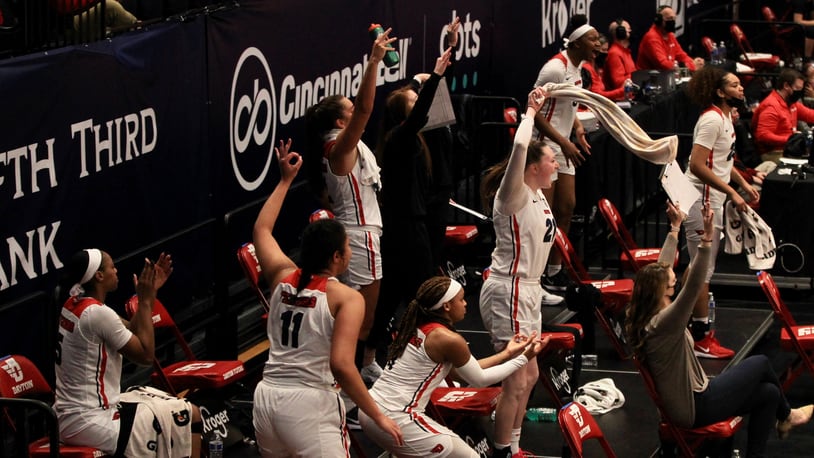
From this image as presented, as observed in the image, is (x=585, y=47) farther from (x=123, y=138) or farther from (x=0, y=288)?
(x=0, y=288)

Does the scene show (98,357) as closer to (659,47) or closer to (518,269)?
(518,269)

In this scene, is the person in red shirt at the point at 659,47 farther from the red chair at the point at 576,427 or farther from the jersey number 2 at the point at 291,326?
the jersey number 2 at the point at 291,326

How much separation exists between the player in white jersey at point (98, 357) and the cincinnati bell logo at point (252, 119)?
3321 mm

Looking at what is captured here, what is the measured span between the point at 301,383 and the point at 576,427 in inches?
62.9

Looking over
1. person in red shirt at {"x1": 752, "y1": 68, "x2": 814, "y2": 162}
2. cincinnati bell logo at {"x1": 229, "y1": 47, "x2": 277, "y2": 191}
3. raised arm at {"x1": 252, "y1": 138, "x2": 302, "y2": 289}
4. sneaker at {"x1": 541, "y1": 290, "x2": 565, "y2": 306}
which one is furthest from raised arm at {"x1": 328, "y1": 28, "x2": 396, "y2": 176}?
person in red shirt at {"x1": 752, "y1": 68, "x2": 814, "y2": 162}

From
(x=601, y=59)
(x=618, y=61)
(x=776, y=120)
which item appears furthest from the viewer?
(x=601, y=59)

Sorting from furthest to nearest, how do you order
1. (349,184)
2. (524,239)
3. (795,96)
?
(795,96), (349,184), (524,239)

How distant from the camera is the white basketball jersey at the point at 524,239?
26.0 feet

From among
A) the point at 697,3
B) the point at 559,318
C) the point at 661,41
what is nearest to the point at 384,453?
the point at 559,318

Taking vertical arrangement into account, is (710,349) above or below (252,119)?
below

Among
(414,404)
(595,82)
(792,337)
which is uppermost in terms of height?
(414,404)

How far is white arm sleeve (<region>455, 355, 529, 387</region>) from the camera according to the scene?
7.00 meters

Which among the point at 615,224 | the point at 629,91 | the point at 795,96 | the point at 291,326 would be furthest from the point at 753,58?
the point at 291,326

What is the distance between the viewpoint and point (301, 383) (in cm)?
631
